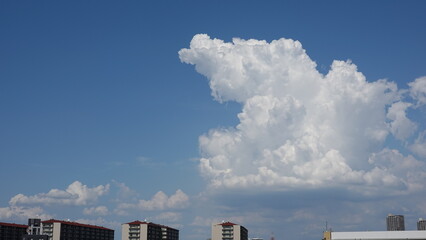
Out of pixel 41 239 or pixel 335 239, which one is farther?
pixel 41 239

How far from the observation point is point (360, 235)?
16962 cm

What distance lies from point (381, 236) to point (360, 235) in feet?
20.9

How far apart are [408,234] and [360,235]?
47.4 feet

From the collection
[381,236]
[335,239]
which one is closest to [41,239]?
[335,239]

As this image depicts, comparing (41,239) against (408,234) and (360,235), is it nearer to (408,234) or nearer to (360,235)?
(360,235)

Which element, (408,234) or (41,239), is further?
(41,239)

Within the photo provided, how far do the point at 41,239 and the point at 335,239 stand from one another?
105806 millimetres

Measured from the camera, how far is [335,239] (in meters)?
172

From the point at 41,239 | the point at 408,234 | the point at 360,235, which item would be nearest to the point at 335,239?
the point at 360,235

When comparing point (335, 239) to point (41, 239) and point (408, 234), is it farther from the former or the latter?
point (41, 239)

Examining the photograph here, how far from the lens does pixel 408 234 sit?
166 m

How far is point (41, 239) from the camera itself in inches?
7731

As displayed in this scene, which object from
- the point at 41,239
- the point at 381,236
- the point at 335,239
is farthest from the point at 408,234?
the point at 41,239

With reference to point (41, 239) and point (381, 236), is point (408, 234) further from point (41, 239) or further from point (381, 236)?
point (41, 239)
